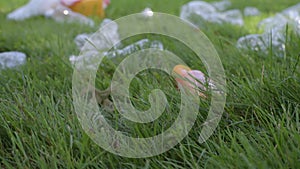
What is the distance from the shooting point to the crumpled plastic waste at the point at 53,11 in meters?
2.56

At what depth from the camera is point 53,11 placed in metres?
2.68

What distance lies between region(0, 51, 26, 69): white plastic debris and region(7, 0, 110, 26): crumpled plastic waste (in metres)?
0.80

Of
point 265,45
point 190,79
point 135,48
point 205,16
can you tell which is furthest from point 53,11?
point 190,79

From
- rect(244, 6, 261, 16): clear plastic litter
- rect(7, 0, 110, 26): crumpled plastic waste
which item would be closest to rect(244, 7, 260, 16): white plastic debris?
rect(244, 6, 261, 16): clear plastic litter

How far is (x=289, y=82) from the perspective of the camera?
106 centimetres

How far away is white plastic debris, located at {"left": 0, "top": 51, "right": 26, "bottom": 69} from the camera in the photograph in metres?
1.56

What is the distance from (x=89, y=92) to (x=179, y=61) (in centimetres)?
41

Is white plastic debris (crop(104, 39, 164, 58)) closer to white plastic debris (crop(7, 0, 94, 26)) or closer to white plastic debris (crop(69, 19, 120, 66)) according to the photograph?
white plastic debris (crop(69, 19, 120, 66))

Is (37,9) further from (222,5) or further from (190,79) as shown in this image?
(190,79)

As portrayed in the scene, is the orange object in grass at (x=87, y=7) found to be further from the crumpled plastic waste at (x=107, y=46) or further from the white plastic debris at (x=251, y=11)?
the white plastic debris at (x=251, y=11)

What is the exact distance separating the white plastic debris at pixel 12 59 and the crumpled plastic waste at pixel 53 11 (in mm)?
805

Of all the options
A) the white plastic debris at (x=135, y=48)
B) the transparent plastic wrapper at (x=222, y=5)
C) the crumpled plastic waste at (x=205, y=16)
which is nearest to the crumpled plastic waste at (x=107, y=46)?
the white plastic debris at (x=135, y=48)

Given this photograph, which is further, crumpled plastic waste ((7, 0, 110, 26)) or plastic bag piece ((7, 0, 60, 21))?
plastic bag piece ((7, 0, 60, 21))

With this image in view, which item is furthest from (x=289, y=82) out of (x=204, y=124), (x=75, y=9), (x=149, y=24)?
(x=75, y=9)
